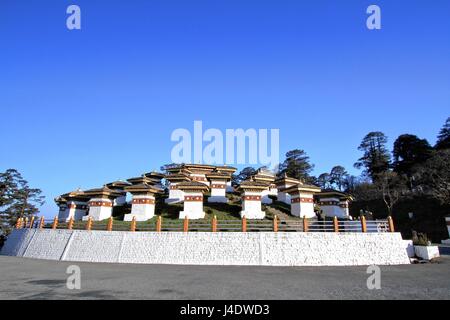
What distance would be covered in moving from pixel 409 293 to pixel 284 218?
1749cm

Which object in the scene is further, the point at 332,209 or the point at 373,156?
the point at 373,156

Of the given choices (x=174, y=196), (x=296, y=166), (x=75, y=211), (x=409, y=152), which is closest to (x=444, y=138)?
(x=409, y=152)

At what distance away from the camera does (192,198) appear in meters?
26.1

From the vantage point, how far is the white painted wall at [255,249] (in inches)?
664

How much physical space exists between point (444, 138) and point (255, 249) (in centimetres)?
5417

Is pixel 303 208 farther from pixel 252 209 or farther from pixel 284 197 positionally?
pixel 284 197

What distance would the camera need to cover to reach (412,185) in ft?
167

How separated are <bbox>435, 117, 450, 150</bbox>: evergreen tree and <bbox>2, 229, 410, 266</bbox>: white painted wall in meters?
45.0

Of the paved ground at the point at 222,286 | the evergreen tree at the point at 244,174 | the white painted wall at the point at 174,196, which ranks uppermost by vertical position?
the evergreen tree at the point at 244,174

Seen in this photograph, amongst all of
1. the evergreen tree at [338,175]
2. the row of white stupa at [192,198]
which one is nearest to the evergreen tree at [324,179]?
the evergreen tree at [338,175]

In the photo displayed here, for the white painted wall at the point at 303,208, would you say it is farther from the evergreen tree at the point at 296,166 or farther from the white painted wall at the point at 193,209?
the evergreen tree at the point at 296,166

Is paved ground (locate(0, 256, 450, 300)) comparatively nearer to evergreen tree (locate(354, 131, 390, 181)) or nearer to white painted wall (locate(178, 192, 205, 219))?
white painted wall (locate(178, 192, 205, 219))

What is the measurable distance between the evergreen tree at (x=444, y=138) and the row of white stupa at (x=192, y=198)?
33.7 meters
